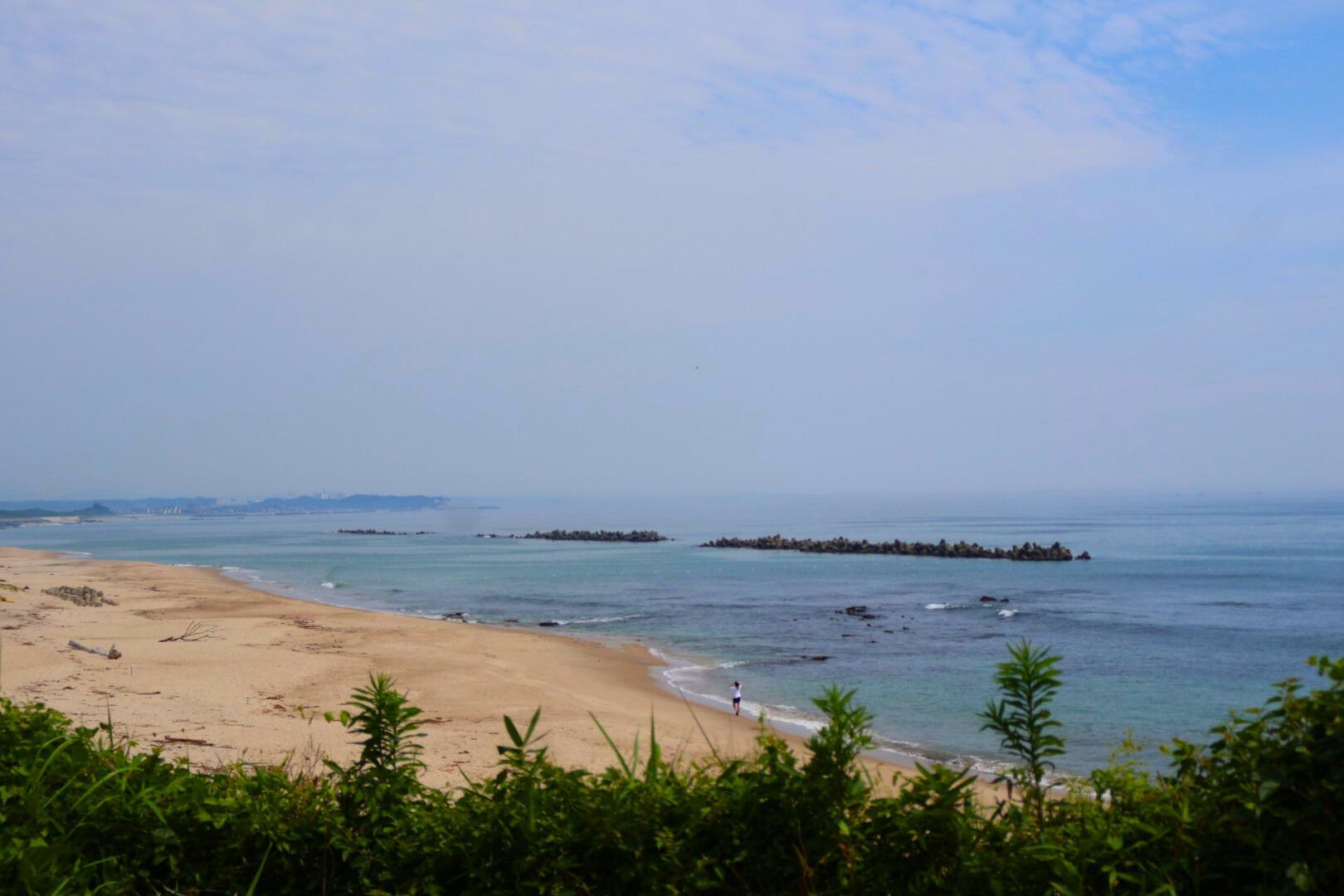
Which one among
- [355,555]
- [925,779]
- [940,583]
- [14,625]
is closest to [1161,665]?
[940,583]

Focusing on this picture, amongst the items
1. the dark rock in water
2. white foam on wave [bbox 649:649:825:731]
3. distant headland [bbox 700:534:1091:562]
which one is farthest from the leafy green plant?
the dark rock in water

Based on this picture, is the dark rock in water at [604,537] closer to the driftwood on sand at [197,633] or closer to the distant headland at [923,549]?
the distant headland at [923,549]

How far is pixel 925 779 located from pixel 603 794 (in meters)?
1.16

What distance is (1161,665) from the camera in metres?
28.8

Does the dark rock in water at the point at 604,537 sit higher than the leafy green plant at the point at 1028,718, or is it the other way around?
the leafy green plant at the point at 1028,718

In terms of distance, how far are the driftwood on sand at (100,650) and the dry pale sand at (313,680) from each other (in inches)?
10.3

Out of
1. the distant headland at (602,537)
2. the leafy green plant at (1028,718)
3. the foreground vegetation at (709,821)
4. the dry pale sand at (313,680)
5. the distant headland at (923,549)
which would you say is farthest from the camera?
the distant headland at (602,537)

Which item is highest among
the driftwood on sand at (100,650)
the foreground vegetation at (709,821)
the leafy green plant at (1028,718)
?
the leafy green plant at (1028,718)

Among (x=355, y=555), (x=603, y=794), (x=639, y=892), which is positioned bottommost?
(x=355, y=555)

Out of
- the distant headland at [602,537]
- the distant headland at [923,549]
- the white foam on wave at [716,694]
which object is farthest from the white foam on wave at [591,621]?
the distant headland at [602,537]

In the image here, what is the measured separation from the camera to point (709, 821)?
11.3 feet

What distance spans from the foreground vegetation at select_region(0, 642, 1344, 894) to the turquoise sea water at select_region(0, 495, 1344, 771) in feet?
26.2

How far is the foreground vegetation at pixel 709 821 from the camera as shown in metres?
2.84

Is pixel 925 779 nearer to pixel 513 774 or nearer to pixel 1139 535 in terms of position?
pixel 513 774
